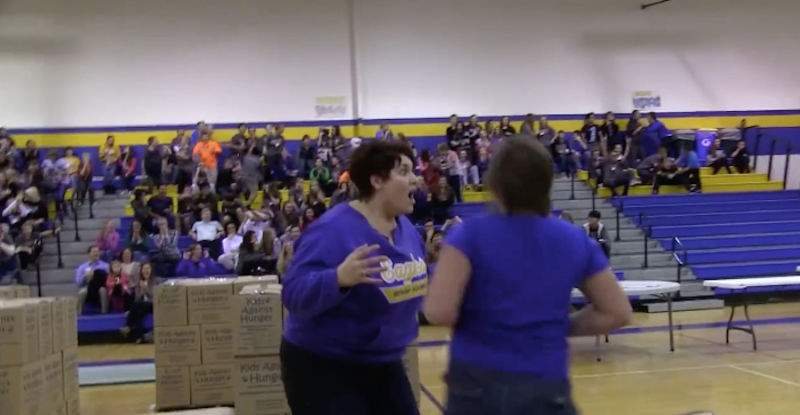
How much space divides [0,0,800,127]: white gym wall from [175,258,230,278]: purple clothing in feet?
22.0

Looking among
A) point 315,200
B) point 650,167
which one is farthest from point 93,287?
point 650,167

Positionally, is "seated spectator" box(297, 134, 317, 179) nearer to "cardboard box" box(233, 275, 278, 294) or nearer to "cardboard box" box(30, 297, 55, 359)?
"cardboard box" box(233, 275, 278, 294)

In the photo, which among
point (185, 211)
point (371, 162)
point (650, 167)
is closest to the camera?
point (371, 162)

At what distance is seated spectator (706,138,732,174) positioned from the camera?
60.1 feet

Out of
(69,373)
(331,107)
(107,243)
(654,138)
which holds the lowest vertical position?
(69,373)

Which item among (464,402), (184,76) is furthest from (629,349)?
(184,76)

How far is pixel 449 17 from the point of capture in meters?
18.5

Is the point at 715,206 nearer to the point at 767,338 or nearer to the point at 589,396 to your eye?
A: the point at 767,338

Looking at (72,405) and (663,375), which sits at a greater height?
(72,405)

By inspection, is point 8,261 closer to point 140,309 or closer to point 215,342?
point 140,309

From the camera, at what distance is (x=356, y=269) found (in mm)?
2344

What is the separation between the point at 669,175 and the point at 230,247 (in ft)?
32.4

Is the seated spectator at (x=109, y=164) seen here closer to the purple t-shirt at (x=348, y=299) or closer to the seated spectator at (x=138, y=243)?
the seated spectator at (x=138, y=243)

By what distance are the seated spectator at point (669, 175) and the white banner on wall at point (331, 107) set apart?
23.0 feet
